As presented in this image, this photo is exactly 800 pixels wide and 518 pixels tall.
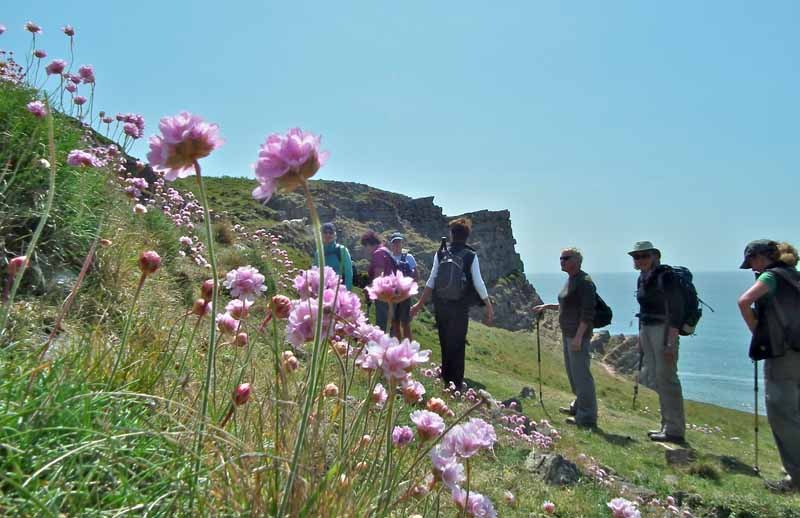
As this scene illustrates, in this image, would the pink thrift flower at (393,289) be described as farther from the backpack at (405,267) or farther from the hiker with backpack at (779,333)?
the backpack at (405,267)

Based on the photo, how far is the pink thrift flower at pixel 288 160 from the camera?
1129mm

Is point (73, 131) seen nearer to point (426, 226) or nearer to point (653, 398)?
point (653, 398)

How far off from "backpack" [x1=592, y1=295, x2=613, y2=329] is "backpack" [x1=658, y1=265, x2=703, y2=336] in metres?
0.80

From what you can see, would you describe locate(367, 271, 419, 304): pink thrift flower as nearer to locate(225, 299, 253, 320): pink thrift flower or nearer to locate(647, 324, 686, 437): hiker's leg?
locate(225, 299, 253, 320): pink thrift flower

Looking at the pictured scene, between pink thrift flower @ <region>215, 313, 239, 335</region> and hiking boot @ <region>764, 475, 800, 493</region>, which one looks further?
hiking boot @ <region>764, 475, 800, 493</region>

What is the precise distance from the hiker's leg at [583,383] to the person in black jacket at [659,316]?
67 centimetres

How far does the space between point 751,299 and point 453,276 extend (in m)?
2.84

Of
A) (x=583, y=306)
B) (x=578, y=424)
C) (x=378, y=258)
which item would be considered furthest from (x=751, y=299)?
(x=378, y=258)

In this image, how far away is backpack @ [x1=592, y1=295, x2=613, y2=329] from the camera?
6.79 metres

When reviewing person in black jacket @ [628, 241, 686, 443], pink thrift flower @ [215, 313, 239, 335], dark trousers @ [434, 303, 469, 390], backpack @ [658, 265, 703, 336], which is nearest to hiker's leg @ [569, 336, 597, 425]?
person in black jacket @ [628, 241, 686, 443]

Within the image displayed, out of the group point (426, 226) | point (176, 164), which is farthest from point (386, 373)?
point (426, 226)

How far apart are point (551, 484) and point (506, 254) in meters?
77.4

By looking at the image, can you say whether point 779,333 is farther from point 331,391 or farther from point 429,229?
point 429,229

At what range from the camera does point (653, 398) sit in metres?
20.9
